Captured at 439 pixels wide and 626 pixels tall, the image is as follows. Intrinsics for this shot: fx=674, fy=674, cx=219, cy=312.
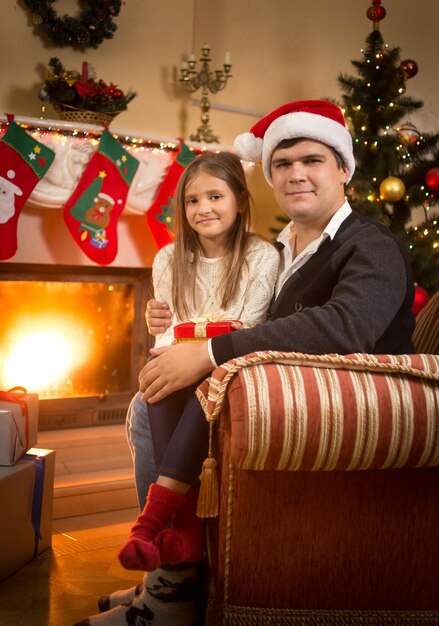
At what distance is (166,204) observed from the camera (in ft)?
10.4

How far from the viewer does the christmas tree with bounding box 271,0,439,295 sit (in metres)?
3.13

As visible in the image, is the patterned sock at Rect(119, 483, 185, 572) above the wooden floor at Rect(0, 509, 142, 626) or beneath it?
above

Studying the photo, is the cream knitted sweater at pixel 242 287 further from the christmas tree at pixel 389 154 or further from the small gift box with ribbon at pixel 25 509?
the christmas tree at pixel 389 154

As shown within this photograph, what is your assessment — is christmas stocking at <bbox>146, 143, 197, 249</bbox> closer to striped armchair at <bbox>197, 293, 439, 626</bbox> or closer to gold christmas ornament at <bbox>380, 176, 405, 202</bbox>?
gold christmas ornament at <bbox>380, 176, 405, 202</bbox>

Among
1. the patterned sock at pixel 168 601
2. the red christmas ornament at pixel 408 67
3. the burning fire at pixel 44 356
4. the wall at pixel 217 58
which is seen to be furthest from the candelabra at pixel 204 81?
the patterned sock at pixel 168 601

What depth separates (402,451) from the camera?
127 centimetres

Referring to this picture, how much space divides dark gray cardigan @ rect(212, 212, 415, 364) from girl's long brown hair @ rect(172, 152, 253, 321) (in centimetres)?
33

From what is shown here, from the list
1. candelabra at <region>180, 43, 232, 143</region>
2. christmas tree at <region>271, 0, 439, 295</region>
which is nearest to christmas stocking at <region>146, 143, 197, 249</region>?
candelabra at <region>180, 43, 232, 143</region>

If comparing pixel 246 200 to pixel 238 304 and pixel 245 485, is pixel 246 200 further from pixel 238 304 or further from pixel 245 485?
pixel 245 485

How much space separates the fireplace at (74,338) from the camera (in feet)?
10.3

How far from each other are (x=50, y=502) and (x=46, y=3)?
224 centimetres

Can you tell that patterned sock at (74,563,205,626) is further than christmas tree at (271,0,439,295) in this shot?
No

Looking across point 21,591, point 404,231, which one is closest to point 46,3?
point 404,231

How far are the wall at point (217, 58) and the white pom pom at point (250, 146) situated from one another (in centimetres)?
142
